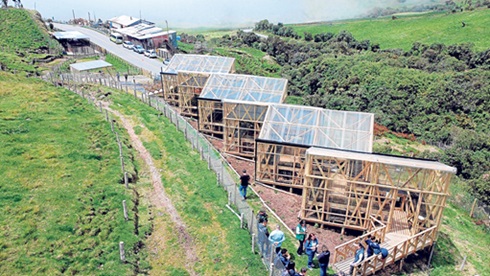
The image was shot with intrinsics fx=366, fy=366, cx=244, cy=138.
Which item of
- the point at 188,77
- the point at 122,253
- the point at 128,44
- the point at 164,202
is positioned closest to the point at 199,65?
the point at 188,77

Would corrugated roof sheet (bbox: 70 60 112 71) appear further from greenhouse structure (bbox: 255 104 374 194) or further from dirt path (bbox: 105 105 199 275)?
greenhouse structure (bbox: 255 104 374 194)

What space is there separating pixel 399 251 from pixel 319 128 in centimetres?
1065

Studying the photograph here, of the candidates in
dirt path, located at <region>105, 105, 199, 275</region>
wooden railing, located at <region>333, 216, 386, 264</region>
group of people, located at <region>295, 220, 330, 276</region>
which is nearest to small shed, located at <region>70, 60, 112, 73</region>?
dirt path, located at <region>105, 105, 199, 275</region>

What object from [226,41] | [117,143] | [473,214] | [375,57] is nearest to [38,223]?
[117,143]

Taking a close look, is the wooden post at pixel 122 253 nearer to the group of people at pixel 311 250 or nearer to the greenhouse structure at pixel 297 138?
the group of people at pixel 311 250

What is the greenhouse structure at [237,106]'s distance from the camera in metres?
33.0

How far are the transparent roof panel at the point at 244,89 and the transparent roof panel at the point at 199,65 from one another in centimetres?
509

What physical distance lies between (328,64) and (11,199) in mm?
63214

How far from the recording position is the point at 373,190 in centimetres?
2291

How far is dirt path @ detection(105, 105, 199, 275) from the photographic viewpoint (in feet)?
66.0

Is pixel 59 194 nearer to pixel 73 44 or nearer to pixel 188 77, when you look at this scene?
pixel 188 77

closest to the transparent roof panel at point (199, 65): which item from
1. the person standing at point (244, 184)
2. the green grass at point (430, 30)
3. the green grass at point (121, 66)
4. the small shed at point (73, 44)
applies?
the green grass at point (121, 66)

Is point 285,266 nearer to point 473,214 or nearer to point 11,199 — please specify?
point 11,199

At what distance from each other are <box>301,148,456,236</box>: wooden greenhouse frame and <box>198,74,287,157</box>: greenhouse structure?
1007cm
